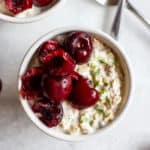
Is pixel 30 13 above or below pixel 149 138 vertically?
above

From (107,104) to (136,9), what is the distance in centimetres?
26

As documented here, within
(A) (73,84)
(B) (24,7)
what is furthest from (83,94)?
(B) (24,7)

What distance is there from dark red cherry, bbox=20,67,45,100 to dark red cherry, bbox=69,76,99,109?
7 cm

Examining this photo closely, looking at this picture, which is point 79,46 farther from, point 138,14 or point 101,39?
point 138,14

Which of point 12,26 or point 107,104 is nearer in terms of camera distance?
point 107,104

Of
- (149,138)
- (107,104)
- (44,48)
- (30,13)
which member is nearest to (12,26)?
(30,13)

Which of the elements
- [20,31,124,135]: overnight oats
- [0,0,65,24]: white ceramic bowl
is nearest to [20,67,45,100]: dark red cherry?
[20,31,124,135]: overnight oats

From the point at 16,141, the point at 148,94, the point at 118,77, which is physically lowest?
the point at 16,141

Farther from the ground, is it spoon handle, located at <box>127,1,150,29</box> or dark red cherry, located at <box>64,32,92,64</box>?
dark red cherry, located at <box>64,32,92,64</box>

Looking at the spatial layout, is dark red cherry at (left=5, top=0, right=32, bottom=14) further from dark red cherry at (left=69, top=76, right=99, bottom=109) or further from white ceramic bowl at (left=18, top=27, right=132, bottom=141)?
dark red cherry at (left=69, top=76, right=99, bottom=109)

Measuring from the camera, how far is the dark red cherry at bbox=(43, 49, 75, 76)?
1.03 m

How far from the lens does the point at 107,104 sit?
3.58 feet

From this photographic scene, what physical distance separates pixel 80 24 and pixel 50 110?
26 cm

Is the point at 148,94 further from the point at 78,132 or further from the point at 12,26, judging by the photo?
the point at 12,26
